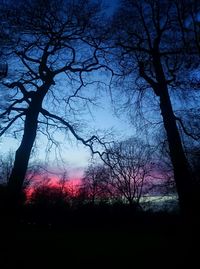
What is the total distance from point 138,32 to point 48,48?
4392 millimetres

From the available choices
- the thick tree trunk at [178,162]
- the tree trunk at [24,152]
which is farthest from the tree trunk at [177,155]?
the tree trunk at [24,152]

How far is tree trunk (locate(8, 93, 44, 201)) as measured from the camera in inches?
326

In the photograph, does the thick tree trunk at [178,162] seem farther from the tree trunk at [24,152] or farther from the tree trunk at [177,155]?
the tree trunk at [24,152]

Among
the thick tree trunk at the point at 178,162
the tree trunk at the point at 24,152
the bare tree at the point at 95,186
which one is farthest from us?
the bare tree at the point at 95,186

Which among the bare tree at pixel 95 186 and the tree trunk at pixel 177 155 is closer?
the tree trunk at pixel 177 155

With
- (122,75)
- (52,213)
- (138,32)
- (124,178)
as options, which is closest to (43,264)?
(122,75)

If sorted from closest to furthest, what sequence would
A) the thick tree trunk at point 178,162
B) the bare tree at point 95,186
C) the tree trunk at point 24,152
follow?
the thick tree trunk at point 178,162 < the tree trunk at point 24,152 < the bare tree at point 95,186

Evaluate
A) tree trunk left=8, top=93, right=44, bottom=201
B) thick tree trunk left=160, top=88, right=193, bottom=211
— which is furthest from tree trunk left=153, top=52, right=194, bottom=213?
tree trunk left=8, top=93, right=44, bottom=201

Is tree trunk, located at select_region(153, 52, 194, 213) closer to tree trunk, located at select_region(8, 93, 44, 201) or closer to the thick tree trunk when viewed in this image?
the thick tree trunk

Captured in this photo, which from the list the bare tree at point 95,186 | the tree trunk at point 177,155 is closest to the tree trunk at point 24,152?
the tree trunk at point 177,155

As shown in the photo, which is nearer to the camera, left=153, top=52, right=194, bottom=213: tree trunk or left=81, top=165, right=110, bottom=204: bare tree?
left=153, top=52, right=194, bottom=213: tree trunk

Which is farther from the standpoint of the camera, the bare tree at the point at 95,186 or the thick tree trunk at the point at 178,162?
the bare tree at the point at 95,186

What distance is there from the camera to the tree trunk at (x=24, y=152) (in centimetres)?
828

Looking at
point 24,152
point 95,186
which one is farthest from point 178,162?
point 95,186
